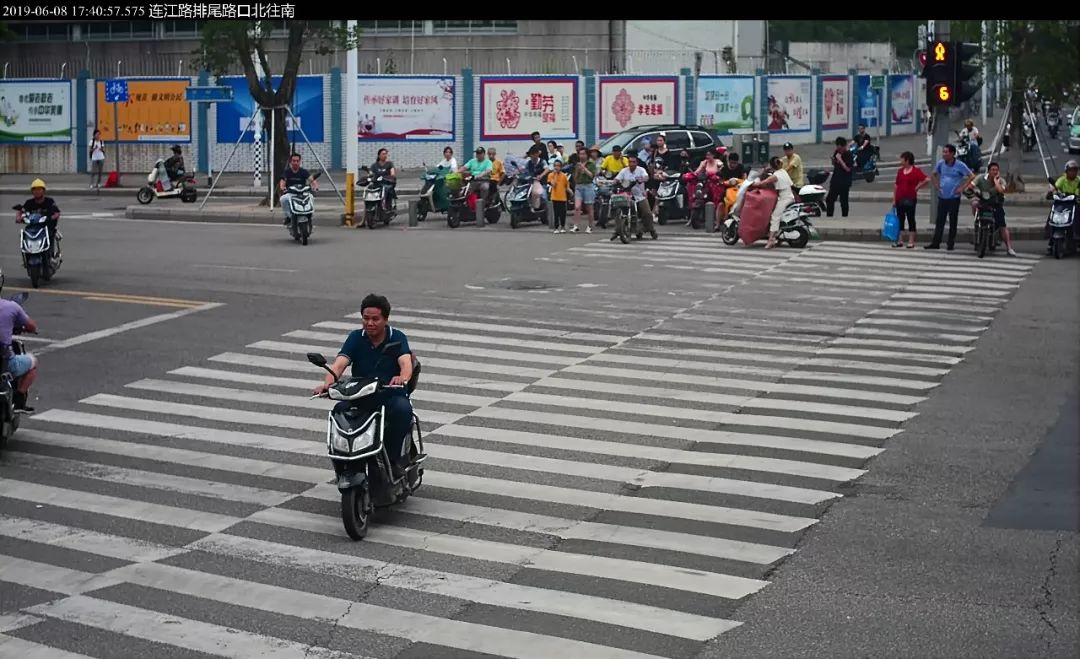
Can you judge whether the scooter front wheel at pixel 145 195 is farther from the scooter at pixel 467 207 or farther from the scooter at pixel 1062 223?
the scooter at pixel 1062 223

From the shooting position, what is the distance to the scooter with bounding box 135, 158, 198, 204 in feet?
128

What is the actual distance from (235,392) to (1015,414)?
780cm

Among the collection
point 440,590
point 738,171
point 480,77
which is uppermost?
point 480,77

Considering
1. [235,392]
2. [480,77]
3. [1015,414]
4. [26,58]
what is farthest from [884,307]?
[26,58]

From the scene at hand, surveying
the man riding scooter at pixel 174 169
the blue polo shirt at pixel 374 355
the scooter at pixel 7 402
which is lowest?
the scooter at pixel 7 402

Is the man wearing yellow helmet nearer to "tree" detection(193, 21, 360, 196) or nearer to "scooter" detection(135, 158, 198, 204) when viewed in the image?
"tree" detection(193, 21, 360, 196)

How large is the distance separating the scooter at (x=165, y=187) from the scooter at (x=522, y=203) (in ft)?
35.4

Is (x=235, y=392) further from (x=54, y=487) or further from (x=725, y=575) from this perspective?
(x=725, y=575)

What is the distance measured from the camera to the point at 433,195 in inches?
1314

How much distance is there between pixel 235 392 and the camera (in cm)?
1638

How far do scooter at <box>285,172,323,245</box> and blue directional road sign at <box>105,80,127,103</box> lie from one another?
789 inches

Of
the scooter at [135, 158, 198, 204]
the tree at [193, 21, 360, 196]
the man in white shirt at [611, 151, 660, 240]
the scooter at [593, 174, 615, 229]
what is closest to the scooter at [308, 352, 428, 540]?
the man in white shirt at [611, 151, 660, 240]

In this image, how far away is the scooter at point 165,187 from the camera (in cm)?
3891

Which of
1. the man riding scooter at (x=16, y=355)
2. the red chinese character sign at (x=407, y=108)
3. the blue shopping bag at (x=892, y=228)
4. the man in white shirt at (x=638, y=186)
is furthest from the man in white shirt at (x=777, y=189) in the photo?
the red chinese character sign at (x=407, y=108)
